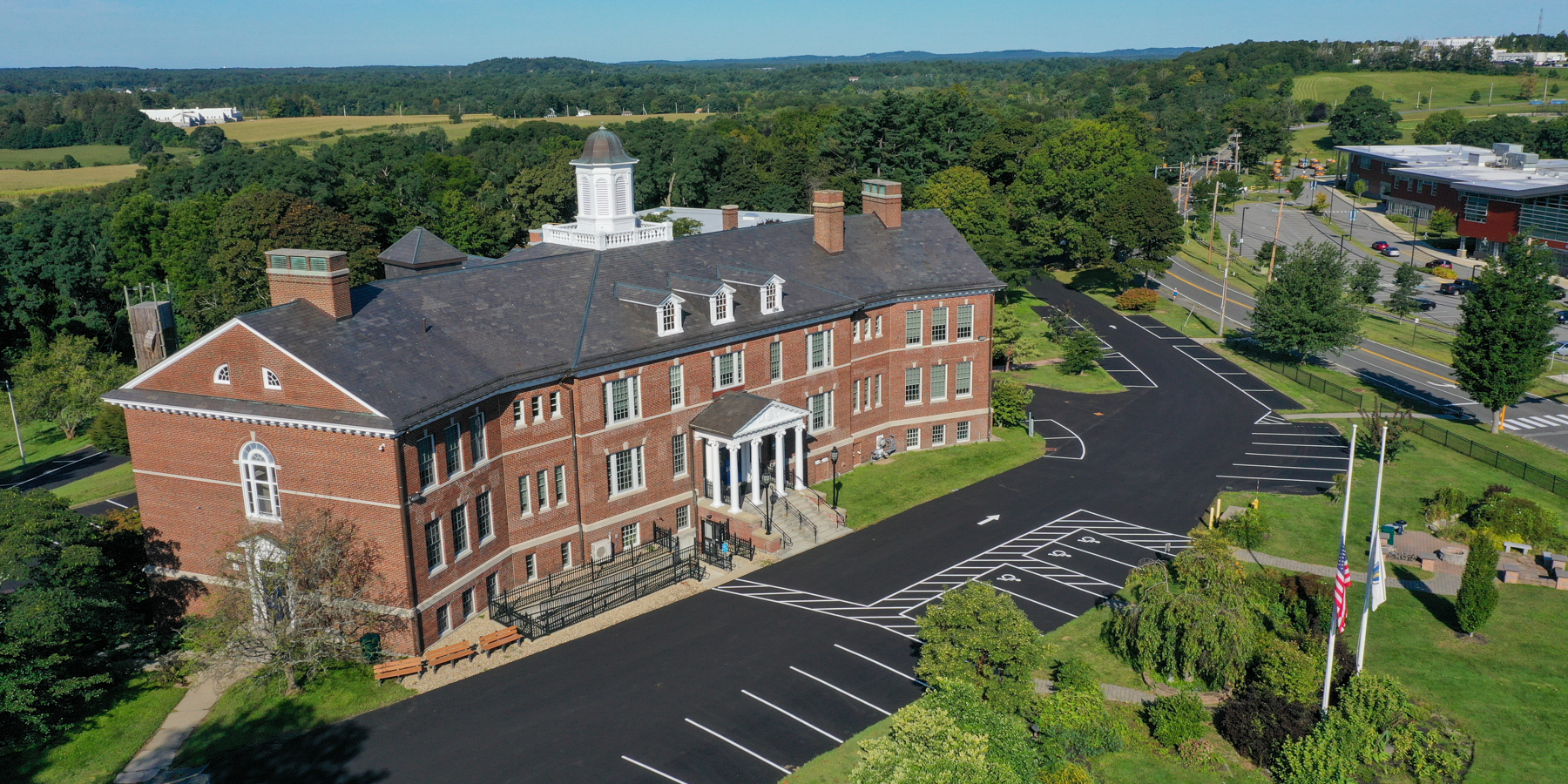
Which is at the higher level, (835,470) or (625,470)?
(625,470)

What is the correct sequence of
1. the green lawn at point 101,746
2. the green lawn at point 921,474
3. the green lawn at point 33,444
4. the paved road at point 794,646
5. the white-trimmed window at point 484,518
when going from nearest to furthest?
the green lawn at point 101,746 → the paved road at point 794,646 → the white-trimmed window at point 484,518 → the green lawn at point 921,474 → the green lawn at point 33,444

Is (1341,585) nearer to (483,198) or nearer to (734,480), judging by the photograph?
(734,480)

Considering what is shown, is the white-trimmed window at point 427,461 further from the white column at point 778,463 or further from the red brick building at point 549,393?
the white column at point 778,463

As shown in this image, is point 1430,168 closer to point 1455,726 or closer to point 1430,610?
point 1430,610

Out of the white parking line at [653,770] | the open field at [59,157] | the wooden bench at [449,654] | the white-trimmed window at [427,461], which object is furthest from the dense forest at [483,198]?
the white parking line at [653,770]

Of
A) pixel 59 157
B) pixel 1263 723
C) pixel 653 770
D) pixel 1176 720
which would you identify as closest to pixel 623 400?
pixel 653 770
